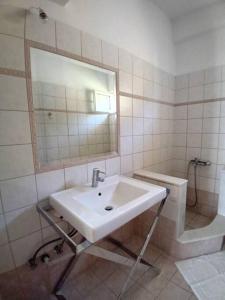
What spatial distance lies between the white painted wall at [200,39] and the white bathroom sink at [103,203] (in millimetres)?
1688

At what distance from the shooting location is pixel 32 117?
96cm

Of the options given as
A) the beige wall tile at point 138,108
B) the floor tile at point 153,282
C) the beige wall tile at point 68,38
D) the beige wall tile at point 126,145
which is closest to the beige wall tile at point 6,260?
the floor tile at point 153,282

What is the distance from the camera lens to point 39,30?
94 cm

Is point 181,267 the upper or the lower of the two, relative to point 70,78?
lower

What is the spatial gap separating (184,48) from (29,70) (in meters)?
1.91

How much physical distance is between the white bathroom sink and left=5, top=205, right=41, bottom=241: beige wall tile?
0.14 m

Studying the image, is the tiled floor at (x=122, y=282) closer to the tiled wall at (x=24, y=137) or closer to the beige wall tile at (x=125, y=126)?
the tiled wall at (x=24, y=137)

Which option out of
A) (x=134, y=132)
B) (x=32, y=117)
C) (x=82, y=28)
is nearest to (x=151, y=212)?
(x=134, y=132)

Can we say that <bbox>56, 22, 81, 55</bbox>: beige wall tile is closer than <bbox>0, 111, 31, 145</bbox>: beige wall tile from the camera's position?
No

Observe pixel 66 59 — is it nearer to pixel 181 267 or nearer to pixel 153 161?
pixel 153 161

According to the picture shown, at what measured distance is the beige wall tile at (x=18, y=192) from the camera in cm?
90

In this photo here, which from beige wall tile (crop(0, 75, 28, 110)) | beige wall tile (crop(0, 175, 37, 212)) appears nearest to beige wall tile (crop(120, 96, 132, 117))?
beige wall tile (crop(0, 75, 28, 110))

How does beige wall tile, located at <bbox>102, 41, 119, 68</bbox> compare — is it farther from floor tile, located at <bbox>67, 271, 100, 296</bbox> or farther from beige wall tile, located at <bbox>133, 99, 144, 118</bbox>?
floor tile, located at <bbox>67, 271, 100, 296</bbox>

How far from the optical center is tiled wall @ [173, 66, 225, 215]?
1836mm
